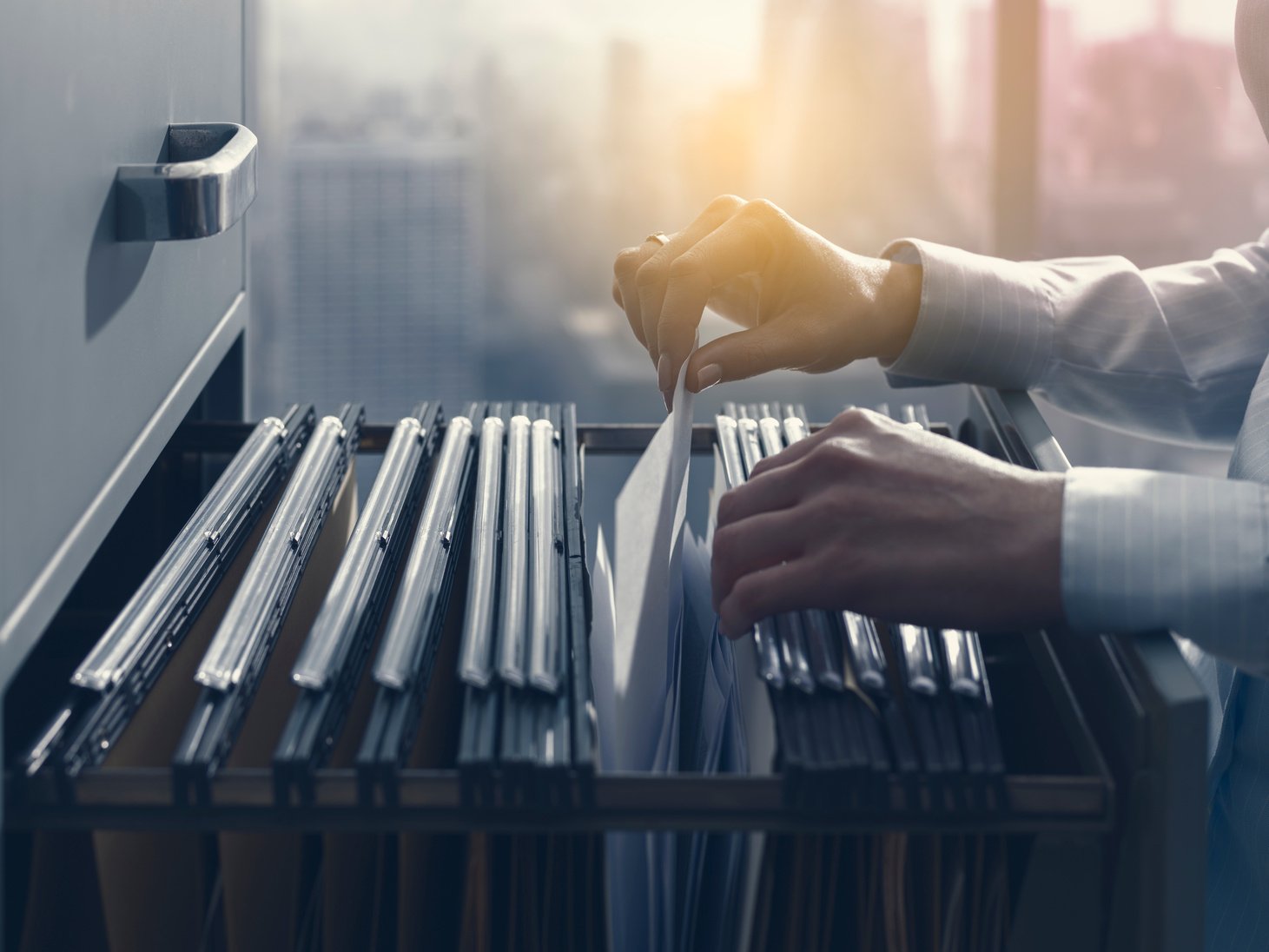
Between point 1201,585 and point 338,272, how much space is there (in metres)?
1.67

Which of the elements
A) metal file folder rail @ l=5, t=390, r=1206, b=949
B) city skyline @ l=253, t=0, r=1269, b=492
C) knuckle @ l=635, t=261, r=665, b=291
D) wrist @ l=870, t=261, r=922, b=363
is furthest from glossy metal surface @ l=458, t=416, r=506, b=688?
city skyline @ l=253, t=0, r=1269, b=492

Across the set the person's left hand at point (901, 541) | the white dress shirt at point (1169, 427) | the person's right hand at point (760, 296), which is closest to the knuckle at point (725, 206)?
the person's right hand at point (760, 296)

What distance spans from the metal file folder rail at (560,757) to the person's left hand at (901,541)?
0.02m

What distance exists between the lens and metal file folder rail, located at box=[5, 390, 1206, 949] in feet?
1.08

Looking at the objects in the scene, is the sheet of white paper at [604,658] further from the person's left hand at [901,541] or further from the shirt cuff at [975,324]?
the shirt cuff at [975,324]

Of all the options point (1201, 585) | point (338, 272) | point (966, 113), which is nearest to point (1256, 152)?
point (966, 113)

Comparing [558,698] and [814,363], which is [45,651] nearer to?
[558,698]

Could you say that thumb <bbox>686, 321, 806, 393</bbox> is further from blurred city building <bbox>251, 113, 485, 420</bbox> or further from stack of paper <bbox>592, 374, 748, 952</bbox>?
blurred city building <bbox>251, 113, 485, 420</bbox>

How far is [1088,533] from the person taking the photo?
0.38 meters

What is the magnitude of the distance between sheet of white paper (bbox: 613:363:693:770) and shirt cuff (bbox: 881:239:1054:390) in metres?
0.24

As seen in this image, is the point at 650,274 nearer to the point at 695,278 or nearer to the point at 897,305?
the point at 695,278

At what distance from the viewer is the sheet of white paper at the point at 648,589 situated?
377 millimetres

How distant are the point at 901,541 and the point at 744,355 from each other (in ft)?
0.58

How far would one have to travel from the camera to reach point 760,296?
1.98ft
